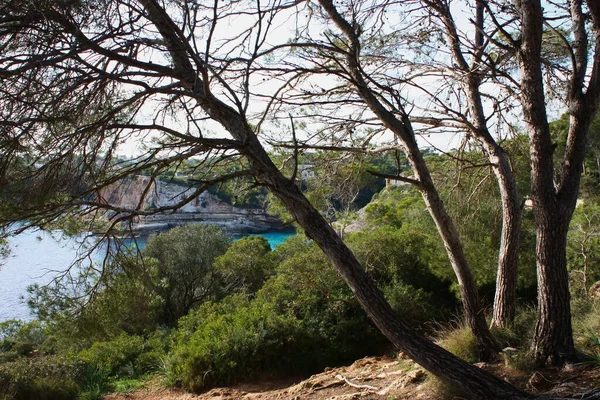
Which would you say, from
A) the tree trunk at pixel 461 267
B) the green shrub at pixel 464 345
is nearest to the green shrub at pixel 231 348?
the green shrub at pixel 464 345

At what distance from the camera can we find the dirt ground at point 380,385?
12.0 feet

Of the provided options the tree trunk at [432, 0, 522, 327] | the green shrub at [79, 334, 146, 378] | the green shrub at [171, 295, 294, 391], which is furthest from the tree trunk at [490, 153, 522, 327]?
the green shrub at [79, 334, 146, 378]

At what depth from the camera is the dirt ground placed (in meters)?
3.66

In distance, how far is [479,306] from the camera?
470cm

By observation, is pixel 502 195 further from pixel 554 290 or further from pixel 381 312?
pixel 381 312

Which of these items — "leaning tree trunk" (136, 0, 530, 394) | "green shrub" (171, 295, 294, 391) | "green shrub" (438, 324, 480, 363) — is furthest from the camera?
"green shrub" (171, 295, 294, 391)

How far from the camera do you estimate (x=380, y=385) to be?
192 inches

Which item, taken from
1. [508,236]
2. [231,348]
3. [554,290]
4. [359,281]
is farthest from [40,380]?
[554,290]

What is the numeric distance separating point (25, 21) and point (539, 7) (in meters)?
3.72

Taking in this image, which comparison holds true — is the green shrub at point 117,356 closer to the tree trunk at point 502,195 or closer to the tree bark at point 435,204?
the tree bark at point 435,204

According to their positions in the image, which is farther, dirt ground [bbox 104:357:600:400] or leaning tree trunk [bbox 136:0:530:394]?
dirt ground [bbox 104:357:600:400]

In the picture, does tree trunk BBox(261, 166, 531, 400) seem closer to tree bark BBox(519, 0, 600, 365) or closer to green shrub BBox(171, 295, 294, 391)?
tree bark BBox(519, 0, 600, 365)

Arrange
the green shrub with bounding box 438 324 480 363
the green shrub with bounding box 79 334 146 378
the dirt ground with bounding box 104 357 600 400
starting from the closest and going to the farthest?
the dirt ground with bounding box 104 357 600 400 < the green shrub with bounding box 438 324 480 363 < the green shrub with bounding box 79 334 146 378

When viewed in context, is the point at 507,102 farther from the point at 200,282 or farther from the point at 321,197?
the point at 200,282
